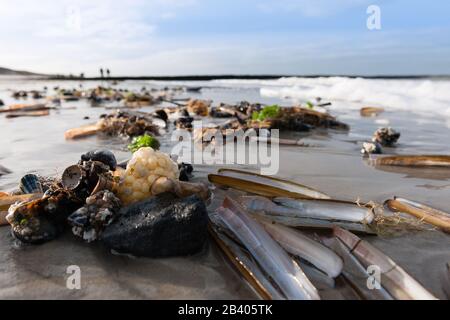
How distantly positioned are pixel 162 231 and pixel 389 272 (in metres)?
1.55

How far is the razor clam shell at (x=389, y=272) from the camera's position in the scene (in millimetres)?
2115

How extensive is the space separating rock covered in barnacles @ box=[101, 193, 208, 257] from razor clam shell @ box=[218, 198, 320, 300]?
0.96ft

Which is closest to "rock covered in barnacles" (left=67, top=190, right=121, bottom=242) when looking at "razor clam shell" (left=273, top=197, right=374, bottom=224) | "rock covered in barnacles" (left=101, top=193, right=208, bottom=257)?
"rock covered in barnacles" (left=101, top=193, right=208, bottom=257)

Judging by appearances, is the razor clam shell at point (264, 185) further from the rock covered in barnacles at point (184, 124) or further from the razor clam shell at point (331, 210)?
the rock covered in barnacles at point (184, 124)

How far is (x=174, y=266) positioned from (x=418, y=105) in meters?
18.2

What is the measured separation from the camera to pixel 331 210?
10.5 feet

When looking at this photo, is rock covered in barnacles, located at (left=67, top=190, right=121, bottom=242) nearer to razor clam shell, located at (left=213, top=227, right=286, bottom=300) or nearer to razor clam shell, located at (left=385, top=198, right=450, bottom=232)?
razor clam shell, located at (left=213, top=227, right=286, bottom=300)

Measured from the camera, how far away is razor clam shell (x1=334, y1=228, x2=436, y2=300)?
6.94ft

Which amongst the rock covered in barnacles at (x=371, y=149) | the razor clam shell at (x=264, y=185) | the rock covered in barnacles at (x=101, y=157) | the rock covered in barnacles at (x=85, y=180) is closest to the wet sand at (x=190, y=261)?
the rock covered in barnacles at (x=85, y=180)

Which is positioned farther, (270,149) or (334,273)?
(270,149)

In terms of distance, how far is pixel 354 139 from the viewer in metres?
8.65

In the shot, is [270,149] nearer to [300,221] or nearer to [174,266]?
[300,221]

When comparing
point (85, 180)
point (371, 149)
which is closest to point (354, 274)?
point (85, 180)
